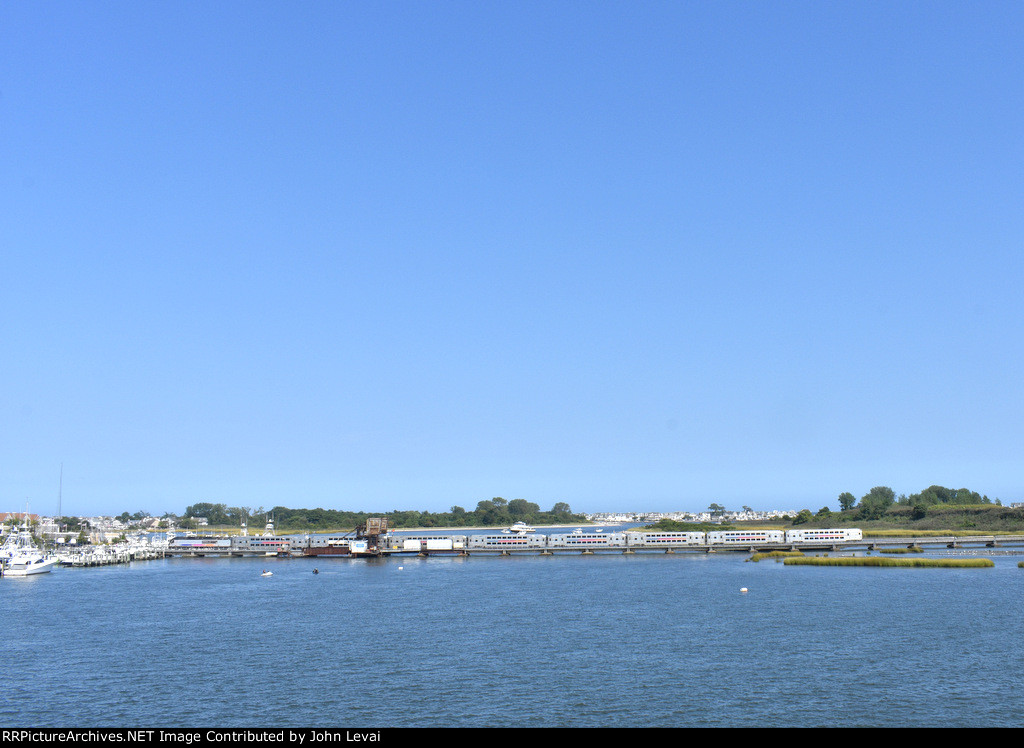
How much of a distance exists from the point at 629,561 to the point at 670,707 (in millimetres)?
82843

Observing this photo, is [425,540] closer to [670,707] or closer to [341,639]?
[341,639]

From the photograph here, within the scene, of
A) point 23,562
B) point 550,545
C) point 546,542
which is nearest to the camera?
point 23,562

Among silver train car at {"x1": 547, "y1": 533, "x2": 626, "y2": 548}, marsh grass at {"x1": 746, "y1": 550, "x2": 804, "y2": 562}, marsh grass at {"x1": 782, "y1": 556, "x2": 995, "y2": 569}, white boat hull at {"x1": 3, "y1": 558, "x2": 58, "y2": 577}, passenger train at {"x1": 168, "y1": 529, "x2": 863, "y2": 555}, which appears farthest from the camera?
silver train car at {"x1": 547, "y1": 533, "x2": 626, "y2": 548}

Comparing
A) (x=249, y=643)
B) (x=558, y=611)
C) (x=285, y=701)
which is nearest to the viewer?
(x=285, y=701)

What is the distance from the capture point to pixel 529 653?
4631cm

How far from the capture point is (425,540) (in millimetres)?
132375

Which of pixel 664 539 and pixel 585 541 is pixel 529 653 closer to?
pixel 664 539

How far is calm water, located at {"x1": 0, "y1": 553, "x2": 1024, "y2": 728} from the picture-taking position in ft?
112

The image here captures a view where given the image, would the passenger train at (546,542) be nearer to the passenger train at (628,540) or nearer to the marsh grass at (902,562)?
the passenger train at (628,540)

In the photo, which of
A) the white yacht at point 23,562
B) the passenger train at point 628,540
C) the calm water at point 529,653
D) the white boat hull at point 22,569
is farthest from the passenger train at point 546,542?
the calm water at point 529,653

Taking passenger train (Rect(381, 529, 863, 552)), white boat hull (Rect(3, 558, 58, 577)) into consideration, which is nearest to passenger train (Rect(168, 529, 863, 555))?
Answer: passenger train (Rect(381, 529, 863, 552))

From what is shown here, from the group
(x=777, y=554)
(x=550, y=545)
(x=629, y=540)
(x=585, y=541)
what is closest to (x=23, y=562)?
(x=550, y=545)

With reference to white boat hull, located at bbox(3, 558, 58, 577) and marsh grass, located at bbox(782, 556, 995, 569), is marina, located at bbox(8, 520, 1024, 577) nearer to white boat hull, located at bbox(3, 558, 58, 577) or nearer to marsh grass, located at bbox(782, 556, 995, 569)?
white boat hull, located at bbox(3, 558, 58, 577)
